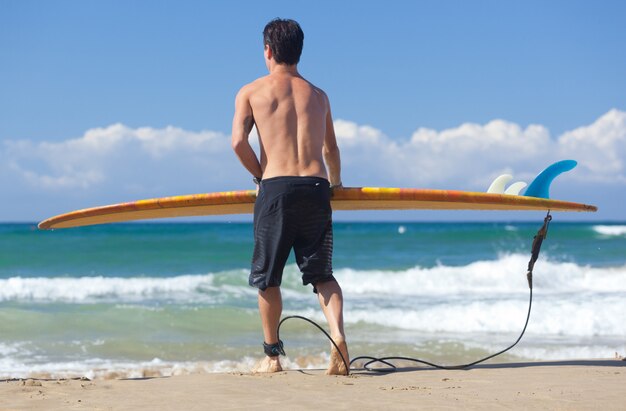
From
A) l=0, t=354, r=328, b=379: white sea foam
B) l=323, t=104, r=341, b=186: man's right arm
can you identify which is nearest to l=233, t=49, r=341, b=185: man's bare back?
l=323, t=104, r=341, b=186: man's right arm

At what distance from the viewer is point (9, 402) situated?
11.2 ft

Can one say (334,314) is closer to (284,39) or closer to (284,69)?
(284,69)

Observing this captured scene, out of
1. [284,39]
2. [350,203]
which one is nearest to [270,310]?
[350,203]

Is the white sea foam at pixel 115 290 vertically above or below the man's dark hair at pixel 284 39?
below

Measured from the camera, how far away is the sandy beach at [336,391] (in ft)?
10.9

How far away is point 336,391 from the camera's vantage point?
11.7 ft

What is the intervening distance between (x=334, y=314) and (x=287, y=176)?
69 centimetres

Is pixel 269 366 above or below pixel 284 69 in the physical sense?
below

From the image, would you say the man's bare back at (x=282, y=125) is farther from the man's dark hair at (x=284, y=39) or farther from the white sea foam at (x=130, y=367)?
the white sea foam at (x=130, y=367)

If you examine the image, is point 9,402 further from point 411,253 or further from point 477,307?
point 411,253

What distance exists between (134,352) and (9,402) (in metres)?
3.26

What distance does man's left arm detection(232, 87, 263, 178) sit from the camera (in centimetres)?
392

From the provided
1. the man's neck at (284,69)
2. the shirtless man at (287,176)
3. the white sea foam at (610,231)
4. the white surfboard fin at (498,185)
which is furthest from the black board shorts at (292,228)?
the white sea foam at (610,231)

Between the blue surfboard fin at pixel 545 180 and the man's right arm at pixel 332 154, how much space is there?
1141 millimetres
